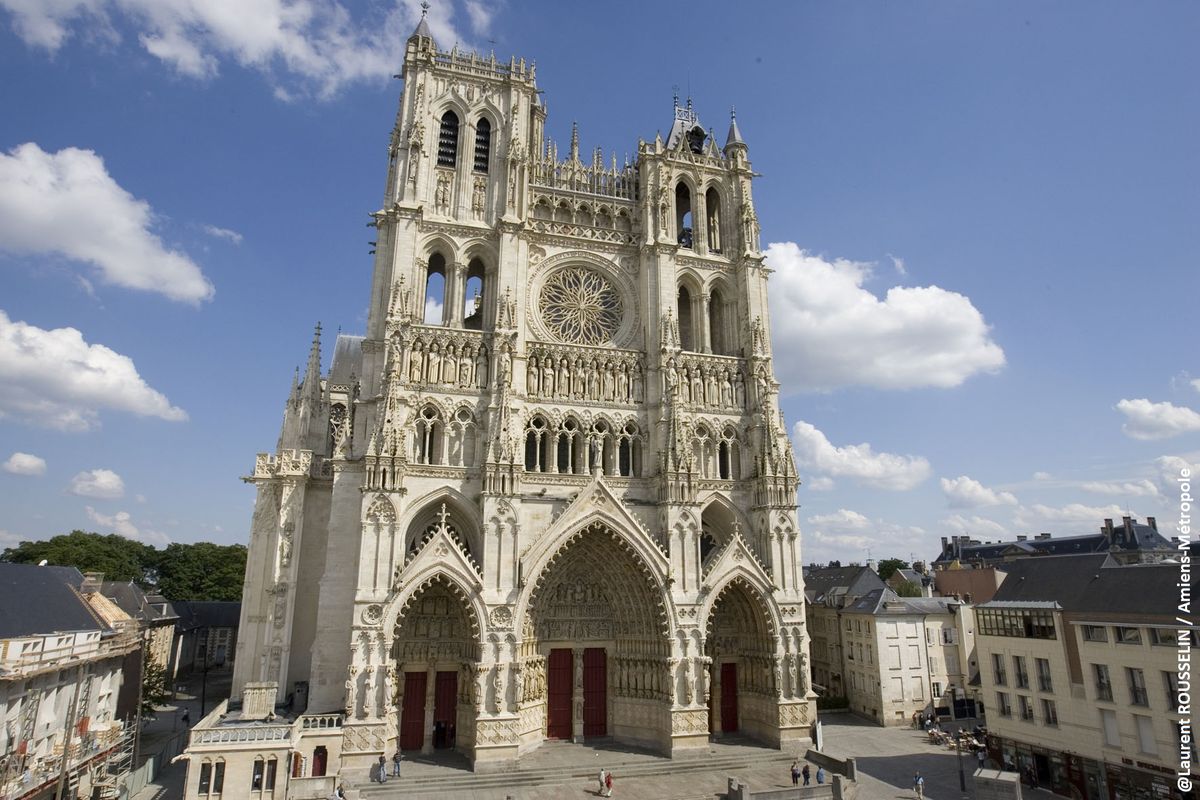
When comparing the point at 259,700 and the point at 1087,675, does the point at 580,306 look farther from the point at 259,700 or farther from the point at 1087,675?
the point at 1087,675

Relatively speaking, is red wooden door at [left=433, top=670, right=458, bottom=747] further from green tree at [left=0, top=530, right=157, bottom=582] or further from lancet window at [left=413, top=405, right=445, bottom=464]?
green tree at [left=0, top=530, right=157, bottom=582]

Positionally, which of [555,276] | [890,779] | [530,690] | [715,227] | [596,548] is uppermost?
[715,227]

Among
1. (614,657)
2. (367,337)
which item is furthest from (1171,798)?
(367,337)

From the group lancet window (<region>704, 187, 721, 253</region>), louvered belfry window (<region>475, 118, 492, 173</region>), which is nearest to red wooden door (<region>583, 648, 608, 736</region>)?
lancet window (<region>704, 187, 721, 253</region>)

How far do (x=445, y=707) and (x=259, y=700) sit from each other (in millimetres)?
6675

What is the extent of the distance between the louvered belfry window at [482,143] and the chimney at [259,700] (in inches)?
910

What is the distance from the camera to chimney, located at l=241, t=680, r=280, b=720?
2320cm

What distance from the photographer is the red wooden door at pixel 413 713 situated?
26141mm

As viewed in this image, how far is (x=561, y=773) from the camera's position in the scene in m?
23.9

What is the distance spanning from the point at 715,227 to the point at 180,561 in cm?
6270

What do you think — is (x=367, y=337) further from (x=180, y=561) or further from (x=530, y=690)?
(x=180, y=561)

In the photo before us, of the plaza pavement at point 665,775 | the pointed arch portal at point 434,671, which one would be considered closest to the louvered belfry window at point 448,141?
the pointed arch portal at point 434,671

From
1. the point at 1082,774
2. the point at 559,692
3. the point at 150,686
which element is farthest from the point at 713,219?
the point at 150,686

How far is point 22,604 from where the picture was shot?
78.0 feet
